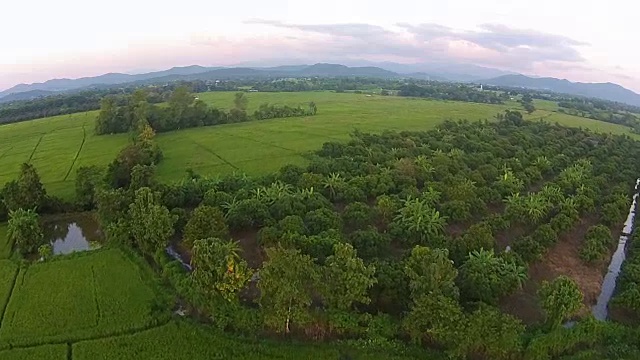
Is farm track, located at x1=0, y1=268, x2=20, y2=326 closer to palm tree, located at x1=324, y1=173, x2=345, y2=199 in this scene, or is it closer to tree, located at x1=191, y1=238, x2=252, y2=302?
tree, located at x1=191, y1=238, x2=252, y2=302

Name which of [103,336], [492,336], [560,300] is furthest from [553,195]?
[103,336]

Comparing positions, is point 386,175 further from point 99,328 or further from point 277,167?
point 99,328

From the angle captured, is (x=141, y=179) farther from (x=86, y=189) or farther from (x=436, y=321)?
(x=436, y=321)

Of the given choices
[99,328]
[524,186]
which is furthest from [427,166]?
[99,328]

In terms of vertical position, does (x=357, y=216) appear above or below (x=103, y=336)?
above

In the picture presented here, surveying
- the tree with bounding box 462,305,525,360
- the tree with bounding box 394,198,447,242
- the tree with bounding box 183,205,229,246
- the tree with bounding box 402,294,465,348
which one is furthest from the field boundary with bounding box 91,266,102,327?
the tree with bounding box 394,198,447,242

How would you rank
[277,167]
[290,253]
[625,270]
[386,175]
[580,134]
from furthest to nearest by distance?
[580,134], [277,167], [386,175], [625,270], [290,253]

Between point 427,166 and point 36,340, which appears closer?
point 36,340
